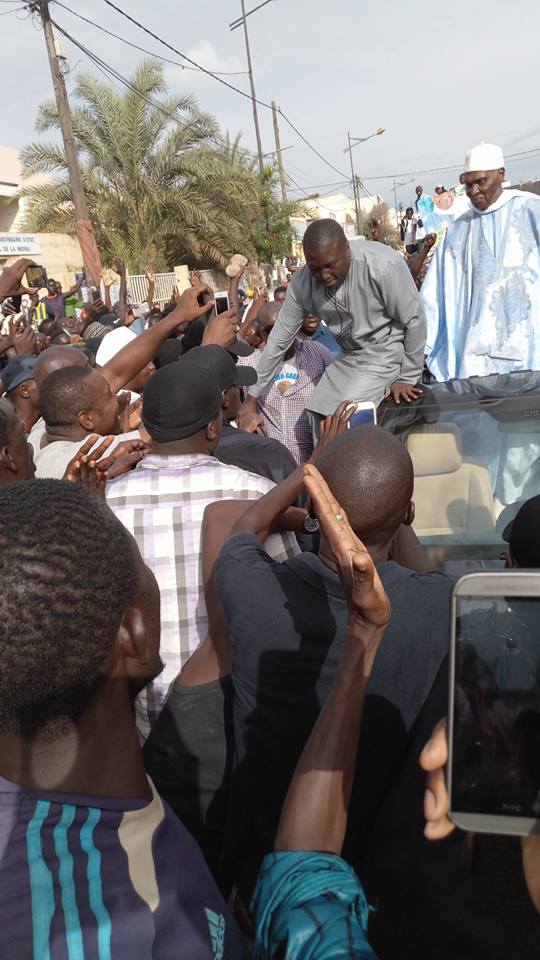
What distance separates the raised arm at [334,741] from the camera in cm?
124

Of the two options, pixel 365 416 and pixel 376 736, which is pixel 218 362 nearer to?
pixel 365 416

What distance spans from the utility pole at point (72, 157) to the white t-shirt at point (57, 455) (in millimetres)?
10931

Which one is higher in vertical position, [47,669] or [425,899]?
[47,669]

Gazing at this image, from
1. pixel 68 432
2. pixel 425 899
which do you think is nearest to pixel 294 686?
pixel 425 899

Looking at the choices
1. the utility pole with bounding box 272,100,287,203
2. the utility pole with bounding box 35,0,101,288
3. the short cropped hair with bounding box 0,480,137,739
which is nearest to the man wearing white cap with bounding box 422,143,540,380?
the short cropped hair with bounding box 0,480,137,739

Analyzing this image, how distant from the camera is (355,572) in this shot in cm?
117

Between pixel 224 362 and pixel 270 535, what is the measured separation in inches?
52.5

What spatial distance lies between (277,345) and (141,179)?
713 inches

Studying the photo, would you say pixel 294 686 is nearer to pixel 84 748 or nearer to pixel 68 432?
pixel 84 748

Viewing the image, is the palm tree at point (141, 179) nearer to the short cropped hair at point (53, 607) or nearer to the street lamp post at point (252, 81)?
the street lamp post at point (252, 81)

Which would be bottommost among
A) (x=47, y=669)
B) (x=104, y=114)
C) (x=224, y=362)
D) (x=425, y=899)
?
(x=425, y=899)

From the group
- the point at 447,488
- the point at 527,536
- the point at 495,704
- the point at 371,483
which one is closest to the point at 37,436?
the point at 447,488

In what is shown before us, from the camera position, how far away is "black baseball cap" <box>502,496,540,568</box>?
1.81m

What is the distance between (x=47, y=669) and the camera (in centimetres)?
112
